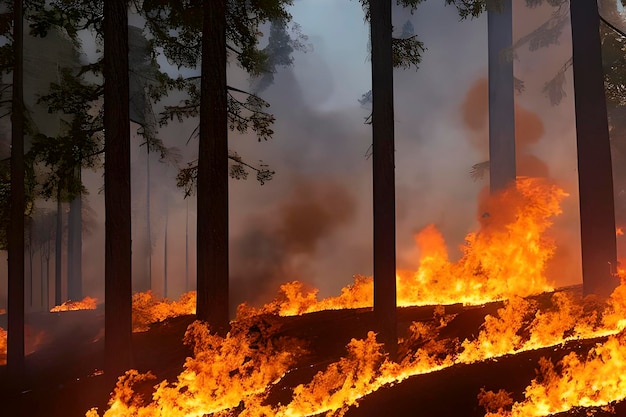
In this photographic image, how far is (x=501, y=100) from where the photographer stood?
16.9 m

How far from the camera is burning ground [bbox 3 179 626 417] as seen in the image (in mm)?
7395

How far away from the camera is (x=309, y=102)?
123ft

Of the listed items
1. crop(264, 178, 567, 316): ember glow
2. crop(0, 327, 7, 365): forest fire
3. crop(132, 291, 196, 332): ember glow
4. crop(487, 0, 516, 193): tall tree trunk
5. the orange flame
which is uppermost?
crop(487, 0, 516, 193): tall tree trunk

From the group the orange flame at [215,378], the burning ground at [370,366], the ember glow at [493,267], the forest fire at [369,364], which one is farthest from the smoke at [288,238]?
the orange flame at [215,378]

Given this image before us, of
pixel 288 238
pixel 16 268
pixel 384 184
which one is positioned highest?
pixel 384 184

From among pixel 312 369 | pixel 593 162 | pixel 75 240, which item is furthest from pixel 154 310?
pixel 593 162

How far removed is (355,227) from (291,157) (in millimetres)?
7087

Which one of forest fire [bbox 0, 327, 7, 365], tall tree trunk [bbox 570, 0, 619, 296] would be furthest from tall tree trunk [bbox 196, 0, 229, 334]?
forest fire [bbox 0, 327, 7, 365]

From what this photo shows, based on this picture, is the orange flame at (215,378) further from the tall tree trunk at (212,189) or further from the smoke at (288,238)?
the smoke at (288,238)

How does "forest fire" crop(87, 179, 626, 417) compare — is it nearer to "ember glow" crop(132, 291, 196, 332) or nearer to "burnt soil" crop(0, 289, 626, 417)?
"burnt soil" crop(0, 289, 626, 417)

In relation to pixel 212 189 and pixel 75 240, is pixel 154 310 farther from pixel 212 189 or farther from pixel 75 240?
pixel 75 240

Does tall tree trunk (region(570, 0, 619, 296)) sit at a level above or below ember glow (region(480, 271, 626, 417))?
above

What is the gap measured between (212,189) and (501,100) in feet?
38.2

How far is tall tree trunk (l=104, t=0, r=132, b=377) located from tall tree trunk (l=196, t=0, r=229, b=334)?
50.9 inches
